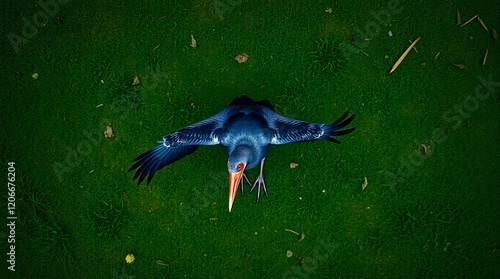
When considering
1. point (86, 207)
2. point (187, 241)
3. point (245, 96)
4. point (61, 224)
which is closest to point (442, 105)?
point (245, 96)

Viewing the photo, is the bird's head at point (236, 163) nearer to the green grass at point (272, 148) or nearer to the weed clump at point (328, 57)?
the green grass at point (272, 148)

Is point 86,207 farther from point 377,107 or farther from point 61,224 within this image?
point 377,107

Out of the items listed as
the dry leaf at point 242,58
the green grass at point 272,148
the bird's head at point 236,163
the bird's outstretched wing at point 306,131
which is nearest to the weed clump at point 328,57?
the green grass at point 272,148

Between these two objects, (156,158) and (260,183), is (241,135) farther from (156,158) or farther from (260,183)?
(260,183)

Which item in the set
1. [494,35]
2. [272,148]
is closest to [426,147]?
[494,35]

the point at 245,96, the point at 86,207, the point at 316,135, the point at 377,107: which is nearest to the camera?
the point at 316,135
